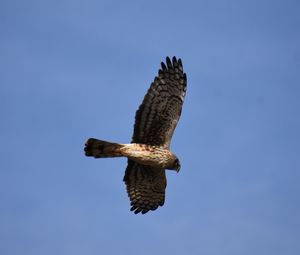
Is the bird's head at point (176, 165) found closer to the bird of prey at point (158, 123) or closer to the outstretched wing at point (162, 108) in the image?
the bird of prey at point (158, 123)

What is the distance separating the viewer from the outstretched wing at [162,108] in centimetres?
1247

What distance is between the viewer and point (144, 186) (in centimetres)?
1370

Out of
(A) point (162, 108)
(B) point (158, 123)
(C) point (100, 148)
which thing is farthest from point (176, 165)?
(C) point (100, 148)

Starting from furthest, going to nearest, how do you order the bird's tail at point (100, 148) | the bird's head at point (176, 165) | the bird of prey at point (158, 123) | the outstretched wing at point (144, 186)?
the outstretched wing at point (144, 186)
the bird's head at point (176, 165)
the bird of prey at point (158, 123)
the bird's tail at point (100, 148)

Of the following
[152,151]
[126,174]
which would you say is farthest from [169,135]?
[126,174]

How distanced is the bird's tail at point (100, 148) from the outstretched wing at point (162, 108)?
49 cm

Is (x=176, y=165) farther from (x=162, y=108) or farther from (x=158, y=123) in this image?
(x=162, y=108)

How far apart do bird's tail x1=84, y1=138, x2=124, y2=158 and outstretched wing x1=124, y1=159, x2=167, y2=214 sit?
3.50 feet

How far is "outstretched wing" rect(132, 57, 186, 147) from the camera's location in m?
12.5

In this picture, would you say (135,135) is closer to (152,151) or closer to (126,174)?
(152,151)

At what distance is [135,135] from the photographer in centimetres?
A: 1259

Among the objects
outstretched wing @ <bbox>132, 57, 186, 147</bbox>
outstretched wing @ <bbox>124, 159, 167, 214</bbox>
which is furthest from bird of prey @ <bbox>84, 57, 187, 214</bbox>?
outstretched wing @ <bbox>124, 159, 167, 214</bbox>

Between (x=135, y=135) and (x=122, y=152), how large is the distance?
490 mm

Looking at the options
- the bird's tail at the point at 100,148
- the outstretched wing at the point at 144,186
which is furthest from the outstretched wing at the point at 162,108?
the outstretched wing at the point at 144,186
